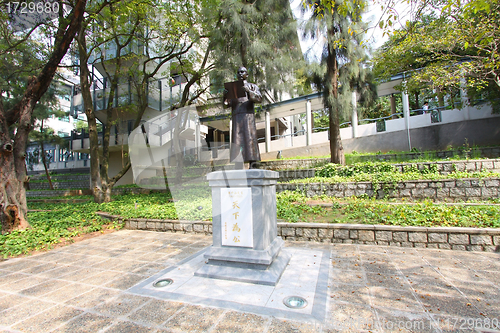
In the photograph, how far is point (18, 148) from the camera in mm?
6488

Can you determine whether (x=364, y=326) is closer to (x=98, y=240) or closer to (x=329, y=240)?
(x=329, y=240)

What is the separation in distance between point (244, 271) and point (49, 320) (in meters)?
2.29

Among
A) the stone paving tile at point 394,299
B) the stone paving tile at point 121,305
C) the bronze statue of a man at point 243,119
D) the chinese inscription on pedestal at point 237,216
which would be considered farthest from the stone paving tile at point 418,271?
the stone paving tile at point 121,305

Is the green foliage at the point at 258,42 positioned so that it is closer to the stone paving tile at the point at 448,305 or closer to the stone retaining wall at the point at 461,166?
the stone retaining wall at the point at 461,166

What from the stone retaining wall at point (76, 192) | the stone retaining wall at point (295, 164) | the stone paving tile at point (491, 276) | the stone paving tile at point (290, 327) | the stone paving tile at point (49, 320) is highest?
the stone retaining wall at point (295, 164)

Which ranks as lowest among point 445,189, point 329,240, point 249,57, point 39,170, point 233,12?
point 329,240

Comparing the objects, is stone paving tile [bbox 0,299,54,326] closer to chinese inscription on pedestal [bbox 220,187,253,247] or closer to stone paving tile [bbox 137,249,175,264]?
stone paving tile [bbox 137,249,175,264]

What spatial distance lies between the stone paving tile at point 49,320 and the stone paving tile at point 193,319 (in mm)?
1155

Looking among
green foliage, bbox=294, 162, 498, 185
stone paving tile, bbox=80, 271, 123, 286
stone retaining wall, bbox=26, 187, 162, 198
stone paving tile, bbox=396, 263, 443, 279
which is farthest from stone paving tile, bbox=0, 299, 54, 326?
stone retaining wall, bbox=26, 187, 162, 198

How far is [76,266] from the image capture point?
14.0 feet

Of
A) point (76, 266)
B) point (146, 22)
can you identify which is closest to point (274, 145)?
point (146, 22)

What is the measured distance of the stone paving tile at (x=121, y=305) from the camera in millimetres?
2682

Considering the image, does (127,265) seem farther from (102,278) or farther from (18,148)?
(18,148)

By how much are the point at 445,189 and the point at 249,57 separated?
308 inches
